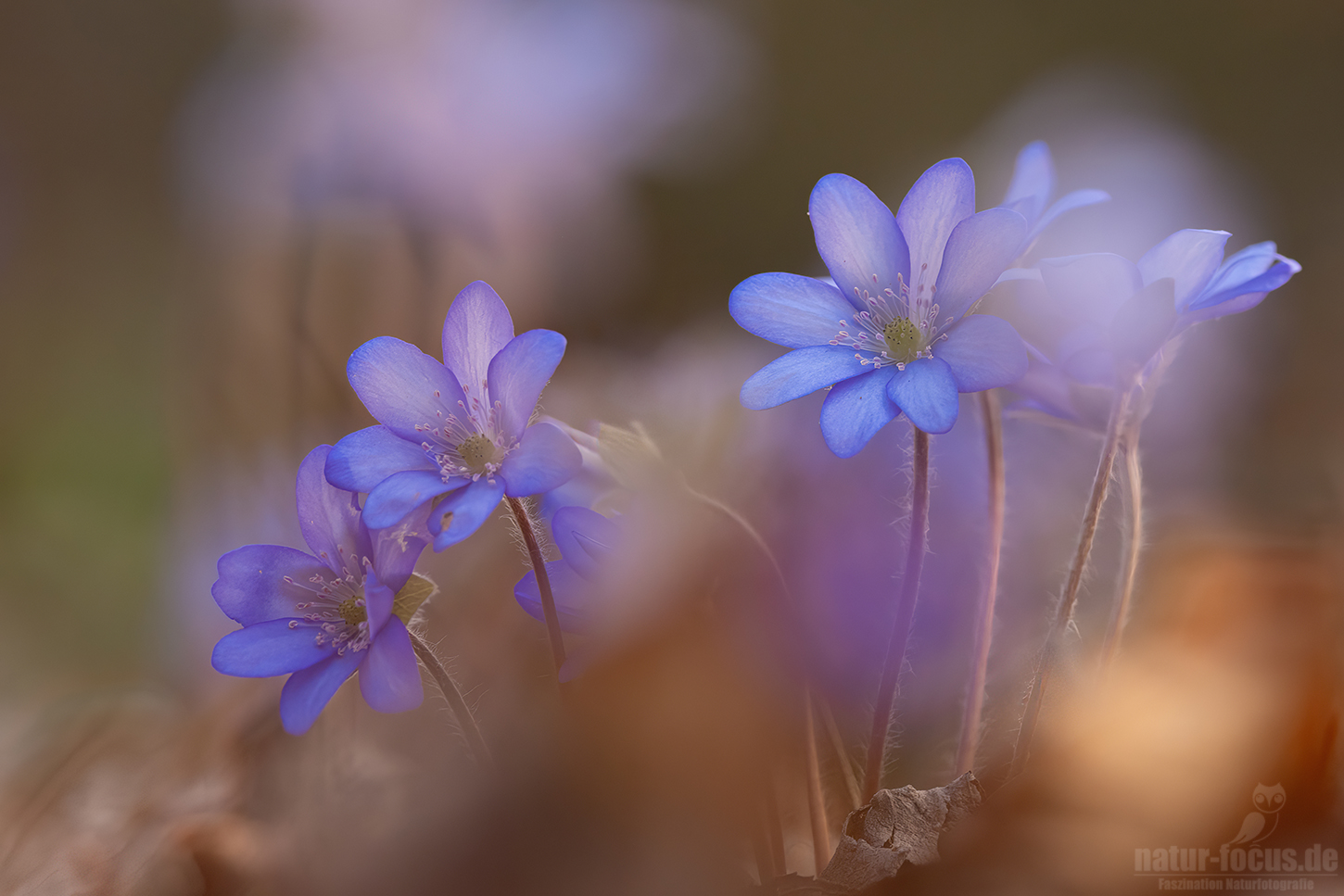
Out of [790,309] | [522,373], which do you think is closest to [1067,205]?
[790,309]

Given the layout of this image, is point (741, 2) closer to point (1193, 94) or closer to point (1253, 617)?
point (1193, 94)

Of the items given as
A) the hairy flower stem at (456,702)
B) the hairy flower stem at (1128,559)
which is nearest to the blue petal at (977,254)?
the hairy flower stem at (1128,559)

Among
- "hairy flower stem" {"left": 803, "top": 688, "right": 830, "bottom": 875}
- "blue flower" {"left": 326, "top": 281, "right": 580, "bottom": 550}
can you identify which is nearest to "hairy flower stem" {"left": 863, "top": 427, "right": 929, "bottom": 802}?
"hairy flower stem" {"left": 803, "top": 688, "right": 830, "bottom": 875}

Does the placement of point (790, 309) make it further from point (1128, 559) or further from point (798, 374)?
point (1128, 559)

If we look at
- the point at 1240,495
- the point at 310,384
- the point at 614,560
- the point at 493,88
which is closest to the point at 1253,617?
the point at 614,560

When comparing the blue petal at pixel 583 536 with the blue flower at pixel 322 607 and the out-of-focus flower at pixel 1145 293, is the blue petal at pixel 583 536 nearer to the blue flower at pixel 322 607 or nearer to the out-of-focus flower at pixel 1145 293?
the blue flower at pixel 322 607

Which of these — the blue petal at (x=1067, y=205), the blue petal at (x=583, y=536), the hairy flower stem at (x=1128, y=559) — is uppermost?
the blue petal at (x=1067, y=205)
